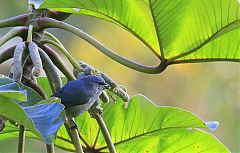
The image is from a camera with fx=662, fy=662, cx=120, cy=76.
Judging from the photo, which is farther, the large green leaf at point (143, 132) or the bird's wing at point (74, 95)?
the large green leaf at point (143, 132)

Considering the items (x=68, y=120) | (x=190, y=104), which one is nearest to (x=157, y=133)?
(x=68, y=120)

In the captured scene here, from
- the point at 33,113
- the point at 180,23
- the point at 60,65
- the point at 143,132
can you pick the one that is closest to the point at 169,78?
the point at 143,132

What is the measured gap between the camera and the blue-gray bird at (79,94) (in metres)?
0.88

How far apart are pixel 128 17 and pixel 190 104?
9.69 feet

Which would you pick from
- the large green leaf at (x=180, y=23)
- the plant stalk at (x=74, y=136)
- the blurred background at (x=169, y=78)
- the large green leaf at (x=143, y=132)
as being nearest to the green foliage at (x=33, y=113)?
the plant stalk at (x=74, y=136)

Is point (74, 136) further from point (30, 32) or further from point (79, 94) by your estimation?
point (30, 32)

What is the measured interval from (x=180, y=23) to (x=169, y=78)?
9.90ft

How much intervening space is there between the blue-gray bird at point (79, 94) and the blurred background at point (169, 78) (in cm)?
271

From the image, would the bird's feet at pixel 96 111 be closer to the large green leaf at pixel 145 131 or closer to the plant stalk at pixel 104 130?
the plant stalk at pixel 104 130

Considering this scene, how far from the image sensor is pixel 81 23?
3906 millimetres

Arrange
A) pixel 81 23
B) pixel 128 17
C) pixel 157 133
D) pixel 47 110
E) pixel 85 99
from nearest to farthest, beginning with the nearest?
pixel 47 110 → pixel 85 99 → pixel 128 17 → pixel 157 133 → pixel 81 23

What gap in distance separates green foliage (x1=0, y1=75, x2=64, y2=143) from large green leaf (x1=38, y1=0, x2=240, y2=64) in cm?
22

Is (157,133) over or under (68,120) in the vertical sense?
under

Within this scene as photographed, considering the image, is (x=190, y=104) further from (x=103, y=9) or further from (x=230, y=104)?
(x=103, y=9)
